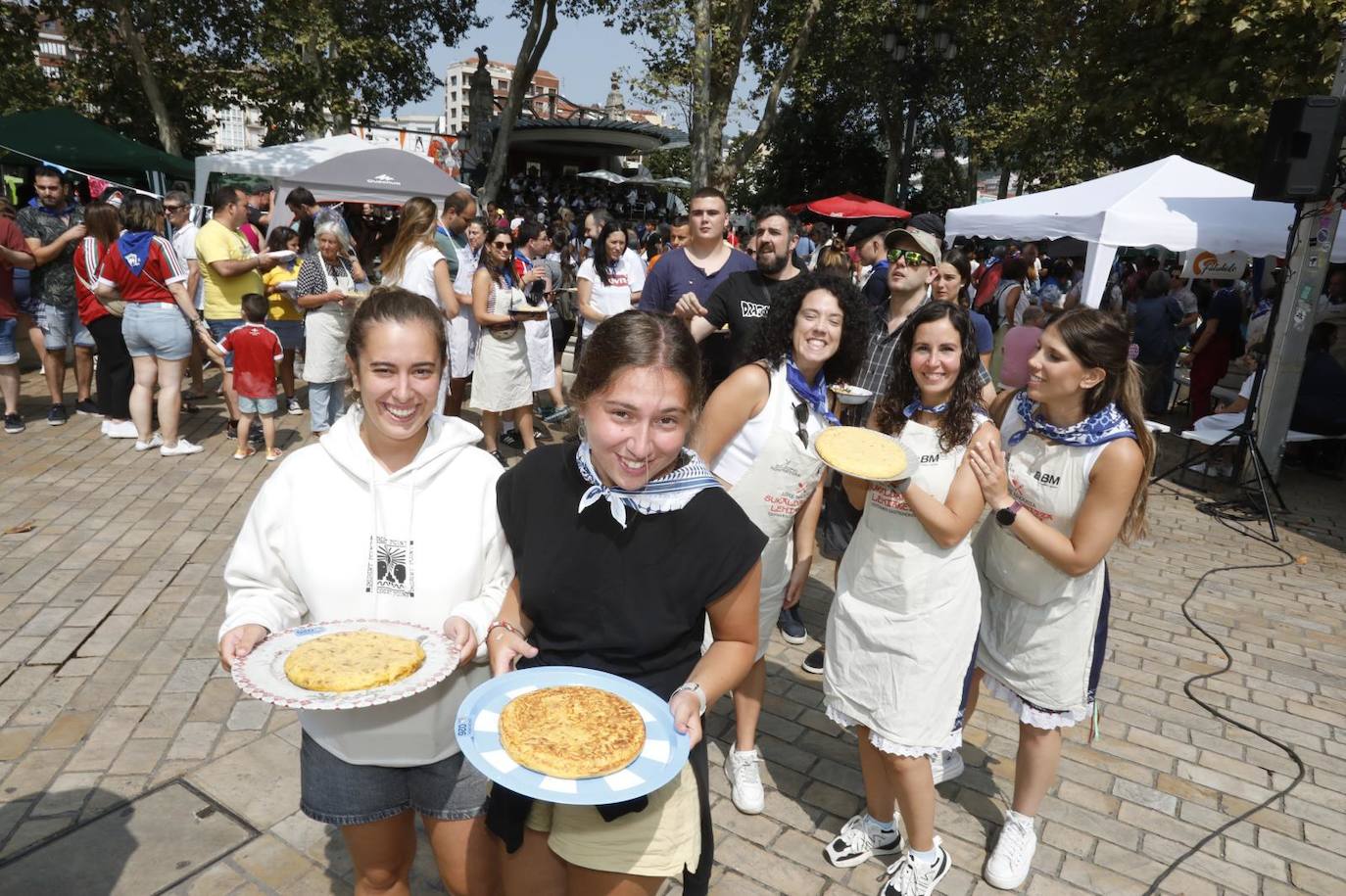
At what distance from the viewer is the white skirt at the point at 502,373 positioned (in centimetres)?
704

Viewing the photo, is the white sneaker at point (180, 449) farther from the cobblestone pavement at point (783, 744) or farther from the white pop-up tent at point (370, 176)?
the white pop-up tent at point (370, 176)

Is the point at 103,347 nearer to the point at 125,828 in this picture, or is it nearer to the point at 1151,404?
the point at 125,828

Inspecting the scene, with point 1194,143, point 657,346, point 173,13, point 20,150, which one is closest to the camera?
point 657,346

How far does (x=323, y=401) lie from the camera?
287 inches

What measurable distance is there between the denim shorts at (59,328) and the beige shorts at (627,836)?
26.8 feet

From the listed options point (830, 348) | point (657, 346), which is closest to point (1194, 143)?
point (830, 348)

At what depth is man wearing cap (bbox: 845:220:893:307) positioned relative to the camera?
661cm

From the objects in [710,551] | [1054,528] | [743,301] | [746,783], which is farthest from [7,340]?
[1054,528]

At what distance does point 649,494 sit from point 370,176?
15018 millimetres

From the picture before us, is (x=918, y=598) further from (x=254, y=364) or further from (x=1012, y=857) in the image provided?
(x=254, y=364)

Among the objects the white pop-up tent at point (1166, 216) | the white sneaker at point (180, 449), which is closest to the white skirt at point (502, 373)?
the white sneaker at point (180, 449)

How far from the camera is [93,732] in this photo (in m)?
3.43

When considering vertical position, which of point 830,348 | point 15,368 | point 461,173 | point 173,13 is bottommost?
point 15,368

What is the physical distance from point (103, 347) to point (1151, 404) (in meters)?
12.6
